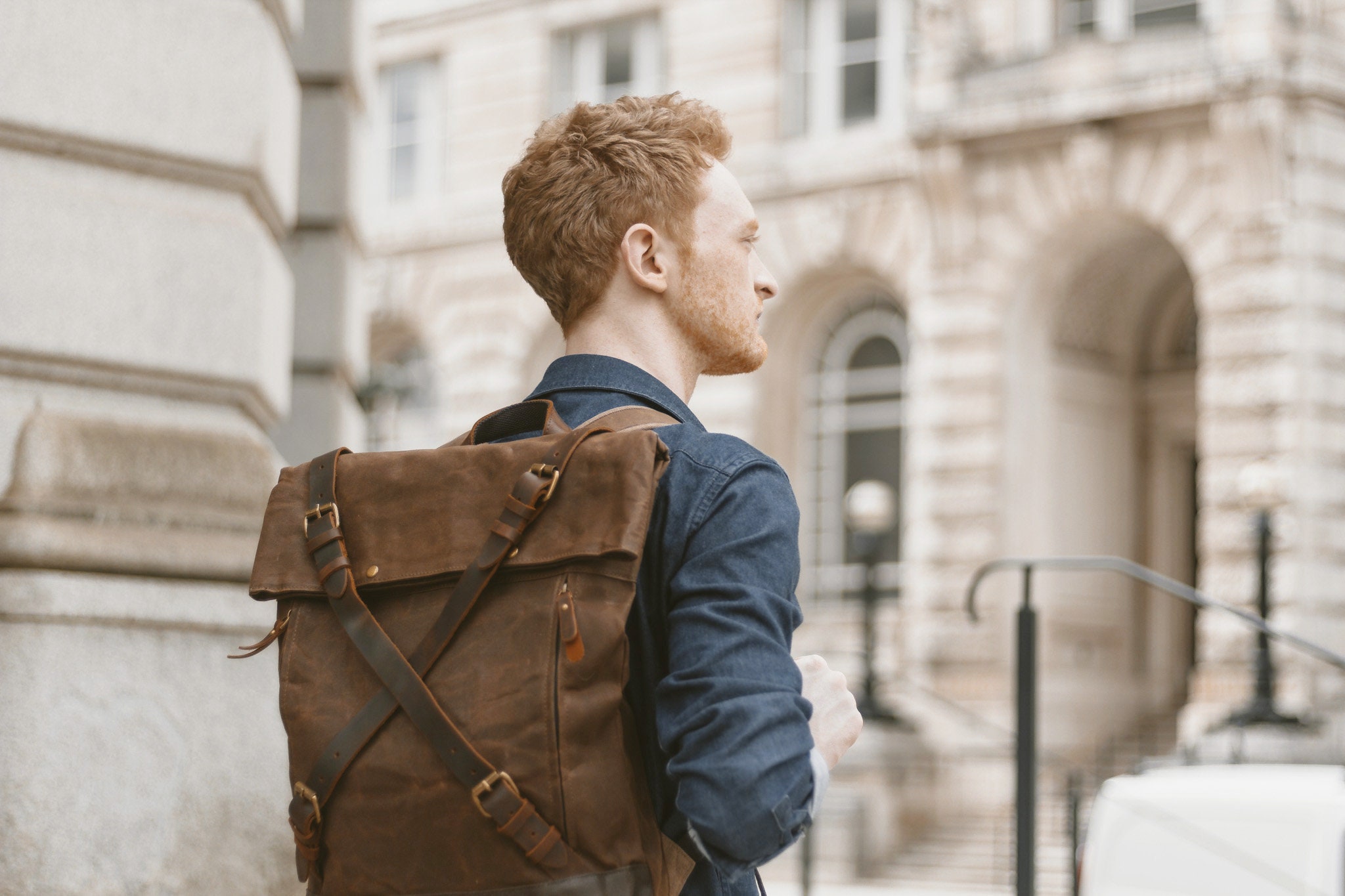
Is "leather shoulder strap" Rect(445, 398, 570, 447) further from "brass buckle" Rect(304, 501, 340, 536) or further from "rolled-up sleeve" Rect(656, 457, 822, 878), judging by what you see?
"rolled-up sleeve" Rect(656, 457, 822, 878)

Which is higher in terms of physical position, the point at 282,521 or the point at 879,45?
the point at 879,45

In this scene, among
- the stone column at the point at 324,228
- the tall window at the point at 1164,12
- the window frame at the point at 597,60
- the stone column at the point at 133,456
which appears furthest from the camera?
the window frame at the point at 597,60

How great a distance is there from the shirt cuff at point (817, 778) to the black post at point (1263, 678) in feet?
45.7

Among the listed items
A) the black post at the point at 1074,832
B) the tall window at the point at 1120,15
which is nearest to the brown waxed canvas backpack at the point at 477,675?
the black post at the point at 1074,832

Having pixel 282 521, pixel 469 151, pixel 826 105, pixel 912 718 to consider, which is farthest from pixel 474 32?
pixel 282 521

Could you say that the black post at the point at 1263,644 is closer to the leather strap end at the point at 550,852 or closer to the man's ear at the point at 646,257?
the man's ear at the point at 646,257

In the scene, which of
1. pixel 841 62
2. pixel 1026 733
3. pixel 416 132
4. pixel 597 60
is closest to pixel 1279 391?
pixel 841 62

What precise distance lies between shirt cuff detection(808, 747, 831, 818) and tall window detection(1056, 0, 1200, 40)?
1683 centimetres

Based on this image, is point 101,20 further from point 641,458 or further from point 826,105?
point 826,105

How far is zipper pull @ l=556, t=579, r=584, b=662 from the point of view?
1763 mm

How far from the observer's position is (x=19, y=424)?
3.44 meters

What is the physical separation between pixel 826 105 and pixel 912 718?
7730 millimetres

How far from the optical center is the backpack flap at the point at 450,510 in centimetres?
179

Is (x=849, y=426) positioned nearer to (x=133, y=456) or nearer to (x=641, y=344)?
(x=133, y=456)
